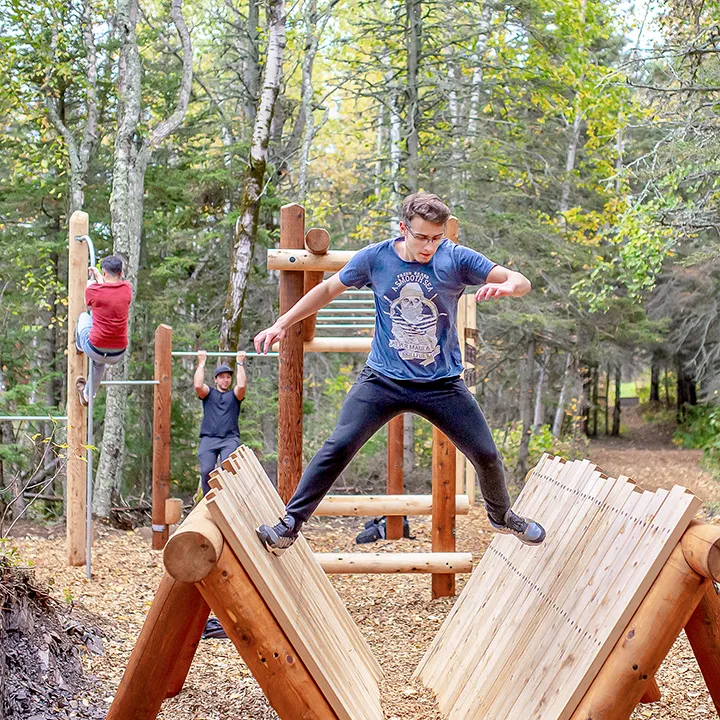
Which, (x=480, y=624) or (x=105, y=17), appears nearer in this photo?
(x=480, y=624)

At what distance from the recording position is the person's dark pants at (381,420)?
3555 mm

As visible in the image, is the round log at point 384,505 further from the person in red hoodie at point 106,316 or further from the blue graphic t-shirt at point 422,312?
the blue graphic t-shirt at point 422,312

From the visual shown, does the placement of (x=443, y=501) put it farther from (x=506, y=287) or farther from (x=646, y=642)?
(x=646, y=642)

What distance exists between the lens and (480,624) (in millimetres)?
4398

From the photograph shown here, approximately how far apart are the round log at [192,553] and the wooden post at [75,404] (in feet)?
16.0

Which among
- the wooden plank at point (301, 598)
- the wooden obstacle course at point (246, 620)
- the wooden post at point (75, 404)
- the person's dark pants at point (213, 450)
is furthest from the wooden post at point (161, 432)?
the wooden obstacle course at point (246, 620)

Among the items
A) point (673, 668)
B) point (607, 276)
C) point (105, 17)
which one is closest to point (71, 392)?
point (673, 668)

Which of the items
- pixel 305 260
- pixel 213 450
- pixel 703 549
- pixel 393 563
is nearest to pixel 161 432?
pixel 213 450

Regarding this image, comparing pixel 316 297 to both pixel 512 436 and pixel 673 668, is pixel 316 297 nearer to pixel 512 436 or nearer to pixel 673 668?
pixel 673 668

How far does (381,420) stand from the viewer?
3.62 metres

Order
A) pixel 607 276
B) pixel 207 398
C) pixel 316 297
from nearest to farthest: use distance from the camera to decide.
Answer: pixel 316 297 → pixel 207 398 → pixel 607 276

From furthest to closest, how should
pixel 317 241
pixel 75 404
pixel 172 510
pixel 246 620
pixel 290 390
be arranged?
pixel 172 510
pixel 75 404
pixel 290 390
pixel 317 241
pixel 246 620

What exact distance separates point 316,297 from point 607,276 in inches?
570

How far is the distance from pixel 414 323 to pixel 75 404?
4.78m
